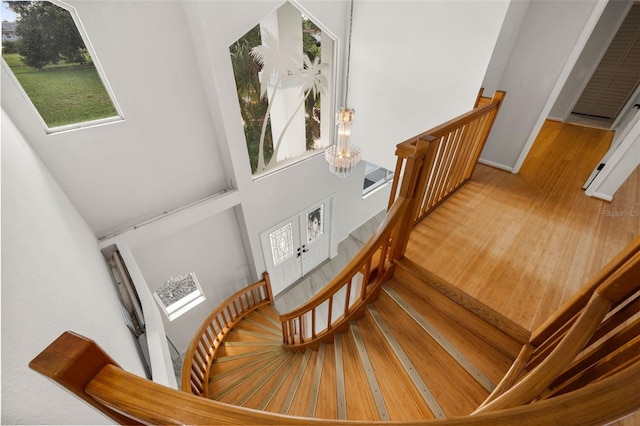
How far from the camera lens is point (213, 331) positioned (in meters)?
3.72

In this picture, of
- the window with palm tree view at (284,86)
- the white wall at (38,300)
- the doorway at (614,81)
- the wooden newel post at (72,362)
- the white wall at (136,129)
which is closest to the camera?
the wooden newel post at (72,362)

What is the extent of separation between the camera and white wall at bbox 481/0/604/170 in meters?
2.76

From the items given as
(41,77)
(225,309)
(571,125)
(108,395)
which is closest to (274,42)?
(41,77)

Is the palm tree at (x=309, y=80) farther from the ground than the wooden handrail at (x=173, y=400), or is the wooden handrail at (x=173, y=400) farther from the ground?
the palm tree at (x=309, y=80)

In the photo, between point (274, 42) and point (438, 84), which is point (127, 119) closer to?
point (274, 42)

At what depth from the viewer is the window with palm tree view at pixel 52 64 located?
2020 mm

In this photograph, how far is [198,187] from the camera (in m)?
3.45

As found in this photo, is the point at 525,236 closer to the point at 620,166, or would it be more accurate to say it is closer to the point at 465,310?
the point at 465,310

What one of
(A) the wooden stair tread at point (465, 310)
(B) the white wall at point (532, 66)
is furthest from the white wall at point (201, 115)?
(A) the wooden stair tread at point (465, 310)

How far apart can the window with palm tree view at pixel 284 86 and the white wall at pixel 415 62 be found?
604 mm

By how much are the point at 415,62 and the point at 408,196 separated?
2755mm

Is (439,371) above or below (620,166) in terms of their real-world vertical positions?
below

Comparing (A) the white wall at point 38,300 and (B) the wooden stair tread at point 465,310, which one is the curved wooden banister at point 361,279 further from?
(A) the white wall at point 38,300

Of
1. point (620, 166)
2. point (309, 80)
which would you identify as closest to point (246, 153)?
point (309, 80)
